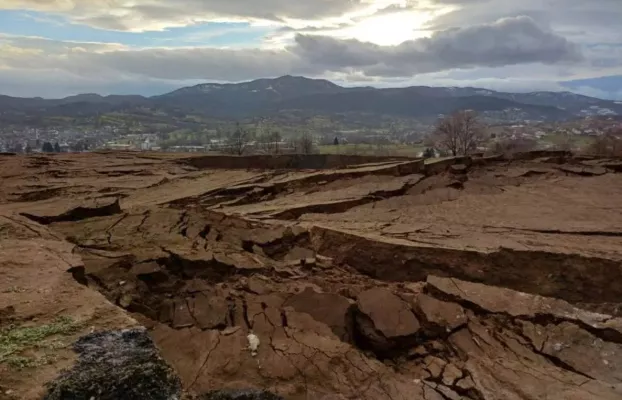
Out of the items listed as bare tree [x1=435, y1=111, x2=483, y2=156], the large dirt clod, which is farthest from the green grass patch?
bare tree [x1=435, y1=111, x2=483, y2=156]

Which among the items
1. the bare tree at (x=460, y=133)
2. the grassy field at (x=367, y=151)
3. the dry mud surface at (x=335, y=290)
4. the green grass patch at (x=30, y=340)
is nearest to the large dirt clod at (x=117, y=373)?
the dry mud surface at (x=335, y=290)

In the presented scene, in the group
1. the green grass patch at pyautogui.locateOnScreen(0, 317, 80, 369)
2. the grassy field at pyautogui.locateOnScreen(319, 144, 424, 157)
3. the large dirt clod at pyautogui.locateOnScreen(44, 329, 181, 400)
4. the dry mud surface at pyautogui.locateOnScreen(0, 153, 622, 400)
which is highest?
the green grass patch at pyautogui.locateOnScreen(0, 317, 80, 369)

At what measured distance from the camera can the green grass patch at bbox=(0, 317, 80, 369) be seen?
3.87m

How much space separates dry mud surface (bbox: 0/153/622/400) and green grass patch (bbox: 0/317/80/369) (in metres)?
0.05

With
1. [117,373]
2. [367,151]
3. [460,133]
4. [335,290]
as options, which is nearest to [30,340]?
[117,373]

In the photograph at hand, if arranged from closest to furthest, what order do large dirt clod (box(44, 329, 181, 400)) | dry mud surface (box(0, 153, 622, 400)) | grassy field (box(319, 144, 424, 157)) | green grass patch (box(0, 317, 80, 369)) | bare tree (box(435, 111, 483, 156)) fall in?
large dirt clod (box(44, 329, 181, 400)), green grass patch (box(0, 317, 80, 369)), dry mud surface (box(0, 153, 622, 400)), bare tree (box(435, 111, 483, 156)), grassy field (box(319, 144, 424, 157))

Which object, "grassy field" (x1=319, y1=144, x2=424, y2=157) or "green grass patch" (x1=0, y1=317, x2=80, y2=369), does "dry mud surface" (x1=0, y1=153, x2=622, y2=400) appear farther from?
"grassy field" (x1=319, y1=144, x2=424, y2=157)

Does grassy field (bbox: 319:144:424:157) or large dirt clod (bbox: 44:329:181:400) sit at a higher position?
large dirt clod (bbox: 44:329:181:400)

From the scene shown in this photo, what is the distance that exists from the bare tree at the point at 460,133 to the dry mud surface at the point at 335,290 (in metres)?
25.9

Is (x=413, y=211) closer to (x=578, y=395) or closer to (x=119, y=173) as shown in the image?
(x=578, y=395)

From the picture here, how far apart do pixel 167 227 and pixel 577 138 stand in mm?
80072

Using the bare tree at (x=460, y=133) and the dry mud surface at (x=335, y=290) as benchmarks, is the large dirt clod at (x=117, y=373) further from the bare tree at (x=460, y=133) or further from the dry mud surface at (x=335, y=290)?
the bare tree at (x=460, y=133)

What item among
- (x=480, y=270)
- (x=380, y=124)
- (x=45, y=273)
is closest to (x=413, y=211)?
(x=480, y=270)

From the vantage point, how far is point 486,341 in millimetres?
5891
